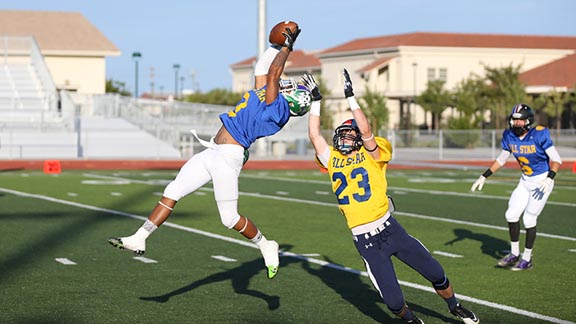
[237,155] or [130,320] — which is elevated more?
[237,155]

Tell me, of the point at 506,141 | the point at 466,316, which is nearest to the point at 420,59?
the point at 506,141

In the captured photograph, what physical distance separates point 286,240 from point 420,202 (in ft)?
21.6

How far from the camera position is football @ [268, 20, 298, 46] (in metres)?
8.22

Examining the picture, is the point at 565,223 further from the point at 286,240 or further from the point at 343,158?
the point at 343,158

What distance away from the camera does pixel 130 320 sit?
8.45 metres

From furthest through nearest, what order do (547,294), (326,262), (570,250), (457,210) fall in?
1. (457,210)
2. (570,250)
3. (326,262)
4. (547,294)

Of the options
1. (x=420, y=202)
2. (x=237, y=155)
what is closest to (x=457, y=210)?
(x=420, y=202)

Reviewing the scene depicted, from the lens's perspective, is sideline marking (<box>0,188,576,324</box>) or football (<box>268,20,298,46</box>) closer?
football (<box>268,20,298,46</box>)

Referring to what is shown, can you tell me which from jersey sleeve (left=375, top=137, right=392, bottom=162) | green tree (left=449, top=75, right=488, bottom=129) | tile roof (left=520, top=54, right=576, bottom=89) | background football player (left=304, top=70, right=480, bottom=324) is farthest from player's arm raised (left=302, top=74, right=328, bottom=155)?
tile roof (left=520, top=54, right=576, bottom=89)

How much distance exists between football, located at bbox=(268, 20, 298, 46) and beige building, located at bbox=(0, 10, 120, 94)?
48474 millimetres

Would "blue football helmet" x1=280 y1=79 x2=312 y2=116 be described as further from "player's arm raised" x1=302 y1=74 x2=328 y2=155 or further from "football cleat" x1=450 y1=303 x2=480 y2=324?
"football cleat" x1=450 y1=303 x2=480 y2=324

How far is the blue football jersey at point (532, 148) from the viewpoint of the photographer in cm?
1152

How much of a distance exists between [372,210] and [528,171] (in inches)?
172

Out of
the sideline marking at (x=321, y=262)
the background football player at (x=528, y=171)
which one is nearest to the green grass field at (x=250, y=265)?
the sideline marking at (x=321, y=262)
